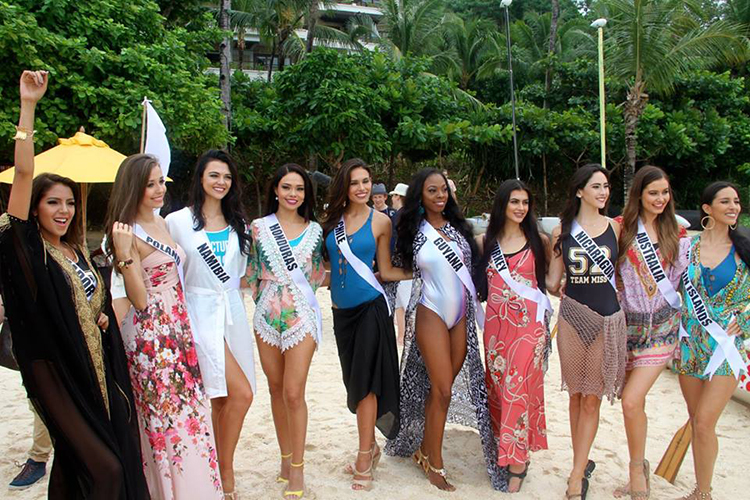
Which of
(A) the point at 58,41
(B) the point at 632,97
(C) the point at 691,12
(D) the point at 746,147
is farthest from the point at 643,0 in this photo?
(A) the point at 58,41

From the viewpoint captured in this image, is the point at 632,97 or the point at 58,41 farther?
the point at 632,97

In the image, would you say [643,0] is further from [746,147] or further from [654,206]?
[654,206]

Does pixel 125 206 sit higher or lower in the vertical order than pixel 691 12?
lower

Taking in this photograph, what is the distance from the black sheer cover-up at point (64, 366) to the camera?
97.7 inches

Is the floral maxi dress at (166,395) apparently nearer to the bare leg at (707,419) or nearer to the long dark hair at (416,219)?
the long dark hair at (416,219)

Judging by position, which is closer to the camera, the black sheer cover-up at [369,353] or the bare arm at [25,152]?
the bare arm at [25,152]

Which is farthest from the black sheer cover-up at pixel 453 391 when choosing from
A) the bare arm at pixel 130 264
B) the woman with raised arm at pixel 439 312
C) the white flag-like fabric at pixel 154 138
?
the white flag-like fabric at pixel 154 138

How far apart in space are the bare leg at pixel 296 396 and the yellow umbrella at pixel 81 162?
225 cm

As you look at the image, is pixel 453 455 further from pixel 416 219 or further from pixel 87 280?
pixel 87 280

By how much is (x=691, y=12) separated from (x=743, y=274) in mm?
14684

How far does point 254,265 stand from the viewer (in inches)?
145

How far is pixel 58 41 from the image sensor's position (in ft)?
27.4

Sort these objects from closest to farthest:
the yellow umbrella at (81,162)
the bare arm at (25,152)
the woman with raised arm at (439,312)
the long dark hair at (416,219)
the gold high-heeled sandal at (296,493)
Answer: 1. the bare arm at (25,152)
2. the gold high-heeled sandal at (296,493)
3. the woman with raised arm at (439,312)
4. the long dark hair at (416,219)
5. the yellow umbrella at (81,162)

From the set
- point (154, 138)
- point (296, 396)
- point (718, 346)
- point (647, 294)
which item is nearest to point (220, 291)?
point (296, 396)
